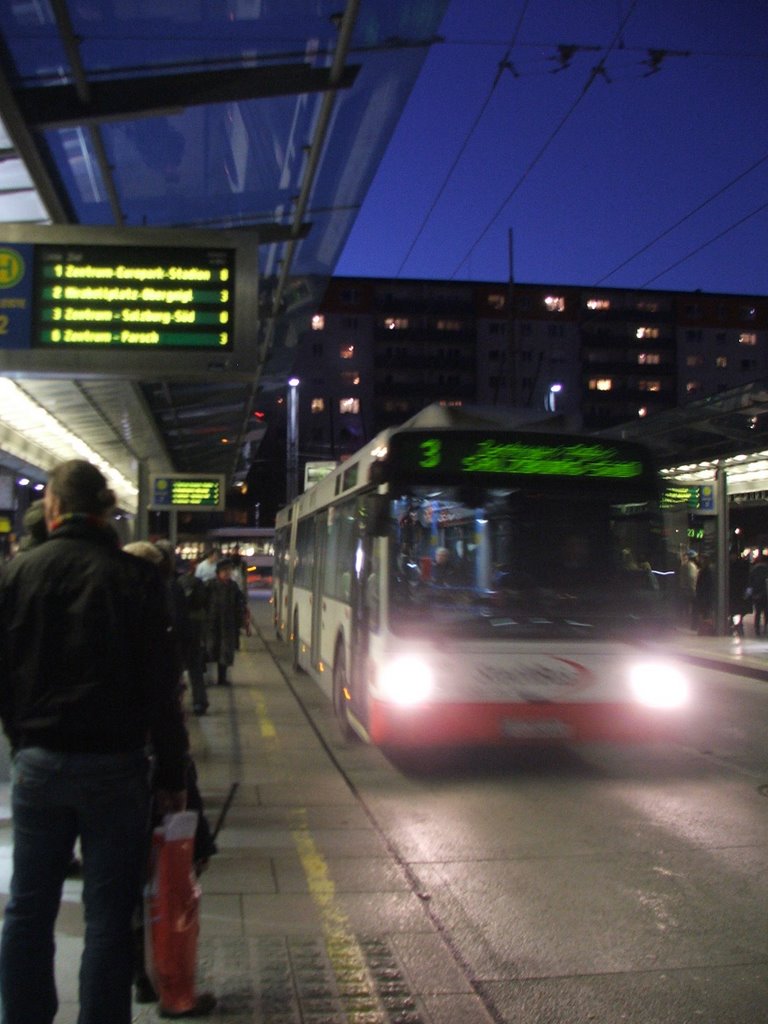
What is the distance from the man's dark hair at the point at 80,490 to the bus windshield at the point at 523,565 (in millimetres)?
5162

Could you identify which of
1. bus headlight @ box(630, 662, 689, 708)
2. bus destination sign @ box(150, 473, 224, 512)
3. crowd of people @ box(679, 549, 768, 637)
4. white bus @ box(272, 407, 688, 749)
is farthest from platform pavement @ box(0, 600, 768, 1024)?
bus destination sign @ box(150, 473, 224, 512)

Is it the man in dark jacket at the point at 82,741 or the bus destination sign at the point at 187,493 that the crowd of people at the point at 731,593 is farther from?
the man in dark jacket at the point at 82,741

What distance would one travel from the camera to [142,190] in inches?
388

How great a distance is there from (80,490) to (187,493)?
75.5ft

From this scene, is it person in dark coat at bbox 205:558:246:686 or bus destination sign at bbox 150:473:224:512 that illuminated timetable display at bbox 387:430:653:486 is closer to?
person in dark coat at bbox 205:558:246:686

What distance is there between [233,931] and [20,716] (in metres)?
2.33

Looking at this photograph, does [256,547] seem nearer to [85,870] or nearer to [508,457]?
[508,457]

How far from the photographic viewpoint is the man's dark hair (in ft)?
10.3

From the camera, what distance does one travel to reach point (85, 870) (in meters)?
2.98

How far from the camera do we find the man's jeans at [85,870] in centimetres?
294

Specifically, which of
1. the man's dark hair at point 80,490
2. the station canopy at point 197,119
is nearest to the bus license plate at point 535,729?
the station canopy at point 197,119

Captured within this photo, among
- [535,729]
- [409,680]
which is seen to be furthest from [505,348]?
[409,680]

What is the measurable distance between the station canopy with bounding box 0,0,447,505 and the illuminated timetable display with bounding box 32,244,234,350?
14cm

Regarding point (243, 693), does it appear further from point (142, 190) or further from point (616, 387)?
point (616, 387)
